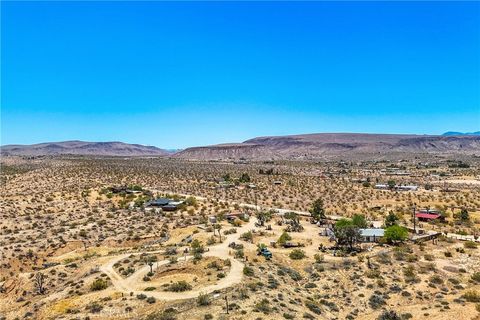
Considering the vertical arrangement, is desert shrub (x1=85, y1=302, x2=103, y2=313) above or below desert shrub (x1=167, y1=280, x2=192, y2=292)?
below

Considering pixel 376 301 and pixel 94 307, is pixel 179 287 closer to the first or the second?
pixel 94 307

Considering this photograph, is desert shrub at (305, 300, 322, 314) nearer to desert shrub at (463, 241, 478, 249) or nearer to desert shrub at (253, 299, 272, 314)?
desert shrub at (253, 299, 272, 314)

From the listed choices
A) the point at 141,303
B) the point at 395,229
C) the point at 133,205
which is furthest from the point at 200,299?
the point at 133,205

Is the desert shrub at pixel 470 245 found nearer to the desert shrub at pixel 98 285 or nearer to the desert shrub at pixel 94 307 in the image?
the desert shrub at pixel 98 285

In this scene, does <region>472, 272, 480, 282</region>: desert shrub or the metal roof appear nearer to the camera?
<region>472, 272, 480, 282</region>: desert shrub

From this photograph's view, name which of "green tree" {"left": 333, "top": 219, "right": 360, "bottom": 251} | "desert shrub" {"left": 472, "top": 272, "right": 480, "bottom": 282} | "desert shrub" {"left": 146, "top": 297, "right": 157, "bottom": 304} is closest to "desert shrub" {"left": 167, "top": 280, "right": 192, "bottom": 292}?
"desert shrub" {"left": 146, "top": 297, "right": 157, "bottom": 304}

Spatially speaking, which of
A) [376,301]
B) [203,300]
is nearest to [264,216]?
[376,301]
